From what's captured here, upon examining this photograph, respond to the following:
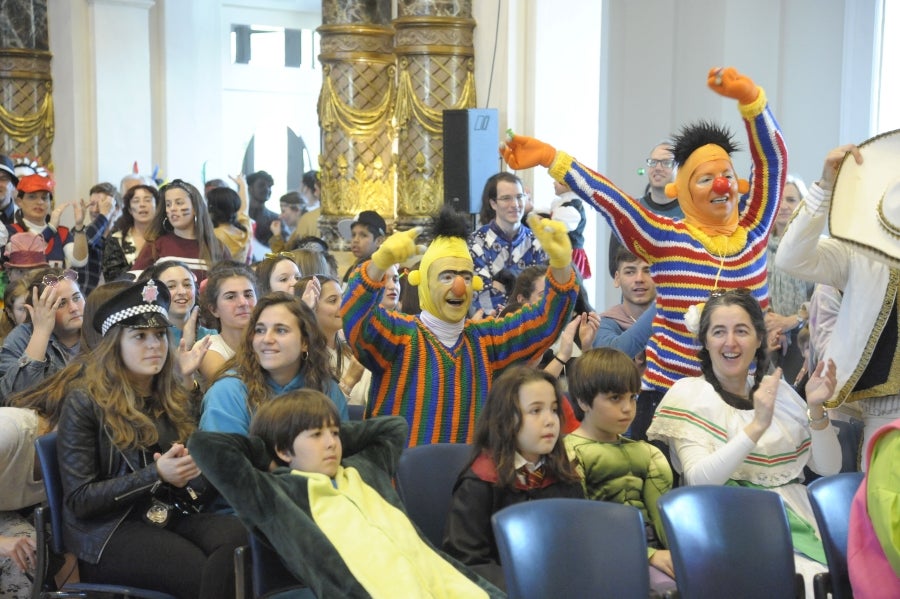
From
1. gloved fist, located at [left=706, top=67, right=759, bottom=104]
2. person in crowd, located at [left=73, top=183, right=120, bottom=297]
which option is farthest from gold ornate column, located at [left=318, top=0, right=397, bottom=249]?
gloved fist, located at [left=706, top=67, right=759, bottom=104]

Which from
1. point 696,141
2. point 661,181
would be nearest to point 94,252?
point 661,181

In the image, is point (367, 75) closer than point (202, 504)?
No

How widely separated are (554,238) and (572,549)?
1.31m

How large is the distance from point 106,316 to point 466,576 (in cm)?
145

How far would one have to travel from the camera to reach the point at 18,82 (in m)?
11.2

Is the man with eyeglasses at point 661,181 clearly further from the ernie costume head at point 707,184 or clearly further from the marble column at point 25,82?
the marble column at point 25,82

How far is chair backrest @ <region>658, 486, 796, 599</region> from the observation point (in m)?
3.11

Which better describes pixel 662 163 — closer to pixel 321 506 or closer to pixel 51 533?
pixel 321 506

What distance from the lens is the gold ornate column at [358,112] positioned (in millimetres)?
7758

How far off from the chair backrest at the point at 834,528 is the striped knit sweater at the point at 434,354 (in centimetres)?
119

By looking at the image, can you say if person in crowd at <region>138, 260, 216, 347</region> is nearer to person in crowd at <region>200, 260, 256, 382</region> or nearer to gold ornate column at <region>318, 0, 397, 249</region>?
person in crowd at <region>200, 260, 256, 382</region>

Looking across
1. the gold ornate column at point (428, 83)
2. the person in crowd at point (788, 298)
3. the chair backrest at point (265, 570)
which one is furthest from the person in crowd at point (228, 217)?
the chair backrest at point (265, 570)

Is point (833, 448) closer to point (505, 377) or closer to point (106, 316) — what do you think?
point (505, 377)

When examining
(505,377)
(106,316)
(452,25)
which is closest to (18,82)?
(452,25)
